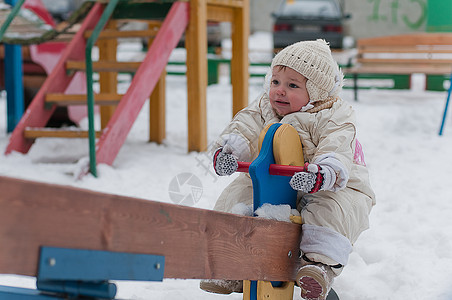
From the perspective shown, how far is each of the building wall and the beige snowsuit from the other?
14.3m

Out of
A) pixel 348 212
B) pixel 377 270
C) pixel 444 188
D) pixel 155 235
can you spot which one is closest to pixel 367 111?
pixel 444 188

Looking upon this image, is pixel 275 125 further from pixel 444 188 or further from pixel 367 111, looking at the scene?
pixel 367 111

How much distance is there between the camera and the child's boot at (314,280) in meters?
1.83

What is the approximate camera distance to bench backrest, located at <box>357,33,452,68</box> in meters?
8.55

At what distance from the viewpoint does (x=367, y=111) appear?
707 cm

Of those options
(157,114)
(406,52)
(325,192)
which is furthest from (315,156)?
(406,52)

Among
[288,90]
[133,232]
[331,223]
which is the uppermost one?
[288,90]

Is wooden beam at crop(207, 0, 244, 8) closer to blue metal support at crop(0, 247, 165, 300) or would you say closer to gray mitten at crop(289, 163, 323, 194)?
gray mitten at crop(289, 163, 323, 194)

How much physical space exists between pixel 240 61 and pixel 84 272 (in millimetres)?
4321

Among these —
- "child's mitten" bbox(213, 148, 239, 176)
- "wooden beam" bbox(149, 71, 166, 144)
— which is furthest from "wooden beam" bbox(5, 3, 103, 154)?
"child's mitten" bbox(213, 148, 239, 176)

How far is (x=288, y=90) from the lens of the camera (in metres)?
2.03

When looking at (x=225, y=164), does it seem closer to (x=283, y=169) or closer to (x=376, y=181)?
(x=283, y=169)

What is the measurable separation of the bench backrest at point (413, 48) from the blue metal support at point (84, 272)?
8.05 metres

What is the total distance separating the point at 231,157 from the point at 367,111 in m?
5.49
